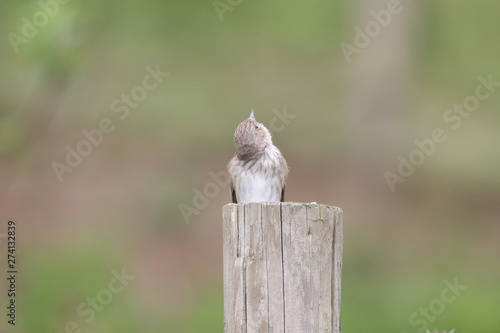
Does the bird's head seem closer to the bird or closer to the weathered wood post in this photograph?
the bird

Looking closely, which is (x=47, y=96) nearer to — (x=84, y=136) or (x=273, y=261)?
(x=273, y=261)

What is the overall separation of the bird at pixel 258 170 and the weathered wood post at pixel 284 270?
6.86 feet

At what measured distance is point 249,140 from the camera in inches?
206

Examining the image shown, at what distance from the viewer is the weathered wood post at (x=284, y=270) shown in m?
3.16

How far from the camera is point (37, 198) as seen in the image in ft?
45.7

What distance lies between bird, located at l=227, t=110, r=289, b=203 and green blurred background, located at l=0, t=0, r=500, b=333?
6.60ft

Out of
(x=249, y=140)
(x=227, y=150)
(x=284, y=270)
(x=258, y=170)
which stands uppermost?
(x=227, y=150)

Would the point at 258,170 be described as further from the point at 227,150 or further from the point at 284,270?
the point at 227,150

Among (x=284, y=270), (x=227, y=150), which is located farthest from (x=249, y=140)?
(x=227, y=150)

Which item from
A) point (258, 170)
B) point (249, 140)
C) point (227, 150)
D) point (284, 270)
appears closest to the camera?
point (284, 270)

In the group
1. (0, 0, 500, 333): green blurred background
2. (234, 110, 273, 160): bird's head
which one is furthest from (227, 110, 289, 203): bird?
(0, 0, 500, 333): green blurred background

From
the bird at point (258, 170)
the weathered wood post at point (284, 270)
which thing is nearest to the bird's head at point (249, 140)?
the bird at point (258, 170)

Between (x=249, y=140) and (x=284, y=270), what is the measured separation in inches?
85.0

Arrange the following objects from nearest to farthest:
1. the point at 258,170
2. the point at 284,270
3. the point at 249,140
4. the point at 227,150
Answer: the point at 284,270 → the point at 249,140 → the point at 258,170 → the point at 227,150
